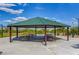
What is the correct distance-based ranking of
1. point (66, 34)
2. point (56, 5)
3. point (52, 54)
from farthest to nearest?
point (66, 34) → point (56, 5) → point (52, 54)

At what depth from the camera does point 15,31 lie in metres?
11.6

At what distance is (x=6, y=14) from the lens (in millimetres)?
9727

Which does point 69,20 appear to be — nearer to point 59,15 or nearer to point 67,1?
point 59,15

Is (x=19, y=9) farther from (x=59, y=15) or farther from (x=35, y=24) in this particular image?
(x=59, y=15)

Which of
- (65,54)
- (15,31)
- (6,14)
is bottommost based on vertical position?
(65,54)

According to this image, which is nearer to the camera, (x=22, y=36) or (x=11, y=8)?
(x=11, y=8)

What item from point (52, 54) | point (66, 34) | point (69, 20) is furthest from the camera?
point (66, 34)

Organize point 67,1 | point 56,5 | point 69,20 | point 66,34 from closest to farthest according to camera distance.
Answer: point 67,1
point 56,5
point 69,20
point 66,34

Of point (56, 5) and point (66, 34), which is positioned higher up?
point (56, 5)

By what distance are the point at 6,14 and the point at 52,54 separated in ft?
11.0

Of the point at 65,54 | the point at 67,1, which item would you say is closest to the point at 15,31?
the point at 67,1

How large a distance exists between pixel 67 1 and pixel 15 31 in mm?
3983

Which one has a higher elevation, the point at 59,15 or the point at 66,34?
the point at 59,15

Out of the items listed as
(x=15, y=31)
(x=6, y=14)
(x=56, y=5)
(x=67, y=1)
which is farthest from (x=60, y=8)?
(x=15, y=31)
